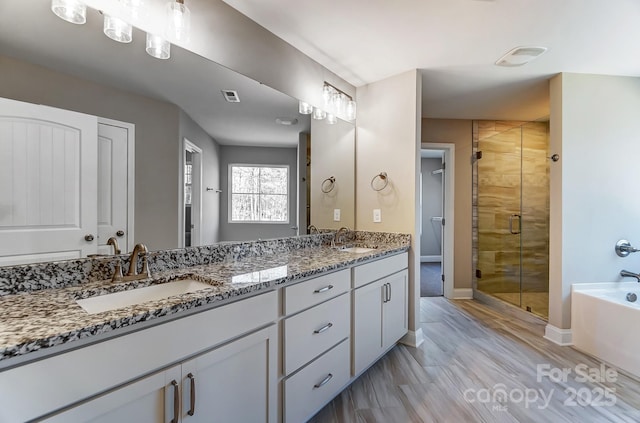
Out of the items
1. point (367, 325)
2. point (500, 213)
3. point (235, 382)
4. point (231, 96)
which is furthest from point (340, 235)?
point (500, 213)

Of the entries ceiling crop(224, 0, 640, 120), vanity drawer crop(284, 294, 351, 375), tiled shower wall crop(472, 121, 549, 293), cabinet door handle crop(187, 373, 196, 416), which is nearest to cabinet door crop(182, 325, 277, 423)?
cabinet door handle crop(187, 373, 196, 416)

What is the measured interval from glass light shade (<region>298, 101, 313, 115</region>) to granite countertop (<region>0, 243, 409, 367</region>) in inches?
48.6

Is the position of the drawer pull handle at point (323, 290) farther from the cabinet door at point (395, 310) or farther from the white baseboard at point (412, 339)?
the white baseboard at point (412, 339)

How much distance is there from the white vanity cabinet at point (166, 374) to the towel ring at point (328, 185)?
1.43 meters

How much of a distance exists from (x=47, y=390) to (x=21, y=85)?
3.34 feet

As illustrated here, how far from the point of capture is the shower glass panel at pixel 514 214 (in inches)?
134

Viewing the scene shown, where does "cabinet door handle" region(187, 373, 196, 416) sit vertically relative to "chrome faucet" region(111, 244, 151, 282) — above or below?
below

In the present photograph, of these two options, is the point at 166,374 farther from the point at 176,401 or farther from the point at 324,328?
the point at 324,328

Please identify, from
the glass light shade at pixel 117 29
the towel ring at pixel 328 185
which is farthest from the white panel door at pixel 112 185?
the towel ring at pixel 328 185

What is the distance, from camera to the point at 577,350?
246 centimetres

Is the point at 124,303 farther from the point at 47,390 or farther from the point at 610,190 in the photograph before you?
the point at 610,190

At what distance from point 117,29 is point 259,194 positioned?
1.08 metres

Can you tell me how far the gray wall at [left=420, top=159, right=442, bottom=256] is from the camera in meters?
6.57

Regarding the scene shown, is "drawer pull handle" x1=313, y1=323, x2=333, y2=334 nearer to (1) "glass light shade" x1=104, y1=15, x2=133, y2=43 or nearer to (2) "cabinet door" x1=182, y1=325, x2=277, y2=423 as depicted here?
(2) "cabinet door" x1=182, y1=325, x2=277, y2=423
